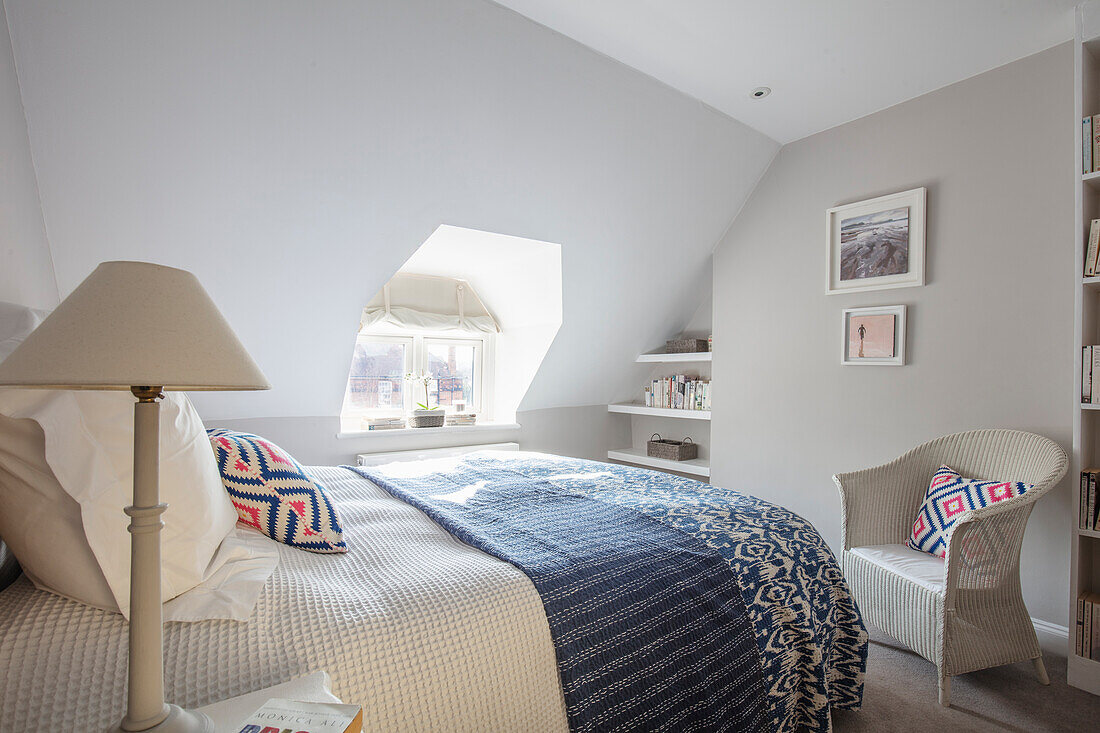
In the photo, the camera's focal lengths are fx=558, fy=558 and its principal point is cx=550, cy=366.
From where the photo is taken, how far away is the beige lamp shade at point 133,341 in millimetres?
672

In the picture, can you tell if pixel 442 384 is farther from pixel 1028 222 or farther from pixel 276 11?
pixel 1028 222

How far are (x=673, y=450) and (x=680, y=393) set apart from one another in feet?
1.46

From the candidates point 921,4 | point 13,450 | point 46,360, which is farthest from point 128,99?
point 921,4

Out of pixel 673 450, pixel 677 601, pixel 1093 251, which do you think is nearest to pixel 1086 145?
pixel 1093 251

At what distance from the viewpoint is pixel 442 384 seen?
436cm

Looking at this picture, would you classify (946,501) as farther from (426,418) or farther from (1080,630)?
(426,418)

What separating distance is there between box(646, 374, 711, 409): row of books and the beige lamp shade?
145 inches

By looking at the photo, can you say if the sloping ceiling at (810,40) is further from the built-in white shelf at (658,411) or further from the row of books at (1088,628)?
the row of books at (1088,628)

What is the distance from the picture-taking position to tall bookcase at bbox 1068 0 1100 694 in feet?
7.03

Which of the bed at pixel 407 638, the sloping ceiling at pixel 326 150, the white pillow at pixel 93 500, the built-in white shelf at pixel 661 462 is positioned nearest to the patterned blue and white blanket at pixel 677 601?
the bed at pixel 407 638

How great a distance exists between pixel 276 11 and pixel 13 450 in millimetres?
1739

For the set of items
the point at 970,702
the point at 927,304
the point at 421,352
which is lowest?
the point at 970,702

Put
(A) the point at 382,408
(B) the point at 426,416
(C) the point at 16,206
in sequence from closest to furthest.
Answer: (C) the point at 16,206 → (B) the point at 426,416 → (A) the point at 382,408

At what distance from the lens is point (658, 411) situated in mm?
4402
